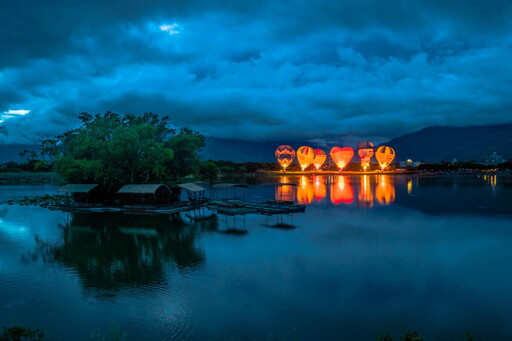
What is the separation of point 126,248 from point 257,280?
912 cm

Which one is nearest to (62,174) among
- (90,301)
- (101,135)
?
(101,135)

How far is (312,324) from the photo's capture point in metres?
11.0

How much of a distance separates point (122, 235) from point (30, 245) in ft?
16.6

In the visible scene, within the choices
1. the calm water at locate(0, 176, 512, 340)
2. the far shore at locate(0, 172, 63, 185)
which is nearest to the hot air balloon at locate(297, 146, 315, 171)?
the far shore at locate(0, 172, 63, 185)

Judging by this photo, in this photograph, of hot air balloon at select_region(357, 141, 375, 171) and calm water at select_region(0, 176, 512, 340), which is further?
hot air balloon at select_region(357, 141, 375, 171)

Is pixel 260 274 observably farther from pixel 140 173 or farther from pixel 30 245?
pixel 140 173

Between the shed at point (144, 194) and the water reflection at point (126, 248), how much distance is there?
8.46 ft

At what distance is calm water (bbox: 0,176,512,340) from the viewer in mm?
10984

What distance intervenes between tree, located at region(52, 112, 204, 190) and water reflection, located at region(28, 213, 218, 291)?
587 centimetres

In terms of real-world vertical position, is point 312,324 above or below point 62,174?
below

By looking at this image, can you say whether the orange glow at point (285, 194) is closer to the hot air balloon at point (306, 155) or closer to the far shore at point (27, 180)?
the far shore at point (27, 180)

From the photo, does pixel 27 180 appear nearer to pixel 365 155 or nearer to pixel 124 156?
pixel 124 156

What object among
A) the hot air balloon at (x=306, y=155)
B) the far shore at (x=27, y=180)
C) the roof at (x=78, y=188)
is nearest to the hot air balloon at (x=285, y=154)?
the hot air balloon at (x=306, y=155)

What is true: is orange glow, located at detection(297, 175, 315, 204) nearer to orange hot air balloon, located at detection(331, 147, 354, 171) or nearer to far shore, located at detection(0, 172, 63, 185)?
far shore, located at detection(0, 172, 63, 185)
